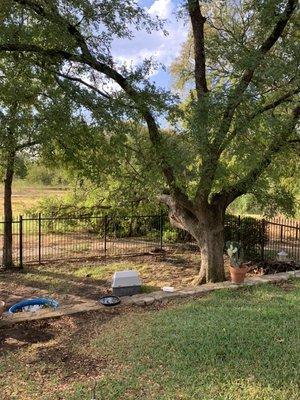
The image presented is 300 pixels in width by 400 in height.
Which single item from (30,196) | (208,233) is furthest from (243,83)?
(30,196)

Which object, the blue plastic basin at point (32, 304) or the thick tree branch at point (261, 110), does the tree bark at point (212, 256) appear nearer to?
the thick tree branch at point (261, 110)

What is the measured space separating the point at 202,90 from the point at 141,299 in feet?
13.4

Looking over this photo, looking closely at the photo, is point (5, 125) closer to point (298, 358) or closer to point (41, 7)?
point (41, 7)

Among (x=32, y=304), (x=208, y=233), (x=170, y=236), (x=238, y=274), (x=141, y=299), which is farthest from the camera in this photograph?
(x=170, y=236)

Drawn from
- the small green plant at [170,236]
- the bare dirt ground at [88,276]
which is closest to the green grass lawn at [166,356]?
the bare dirt ground at [88,276]

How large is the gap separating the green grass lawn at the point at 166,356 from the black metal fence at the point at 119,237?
5.82 m

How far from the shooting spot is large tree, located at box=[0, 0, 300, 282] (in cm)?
670

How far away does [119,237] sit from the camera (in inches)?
630

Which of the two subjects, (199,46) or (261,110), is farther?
(199,46)

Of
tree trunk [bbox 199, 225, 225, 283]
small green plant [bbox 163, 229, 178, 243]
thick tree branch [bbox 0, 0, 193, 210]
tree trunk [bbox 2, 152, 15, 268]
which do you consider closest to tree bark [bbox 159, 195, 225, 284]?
tree trunk [bbox 199, 225, 225, 283]

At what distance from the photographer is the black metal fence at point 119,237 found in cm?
1169

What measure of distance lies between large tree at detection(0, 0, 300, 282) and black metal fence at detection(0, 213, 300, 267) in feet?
11.3

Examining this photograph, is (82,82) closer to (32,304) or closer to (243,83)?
(243,83)

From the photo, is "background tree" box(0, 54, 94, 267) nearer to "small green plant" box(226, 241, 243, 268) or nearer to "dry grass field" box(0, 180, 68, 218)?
"small green plant" box(226, 241, 243, 268)
